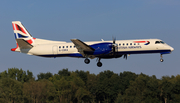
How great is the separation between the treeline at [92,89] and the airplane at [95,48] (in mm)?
42959

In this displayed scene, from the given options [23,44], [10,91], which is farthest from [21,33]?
[10,91]

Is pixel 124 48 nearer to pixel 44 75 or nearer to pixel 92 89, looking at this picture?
pixel 92 89

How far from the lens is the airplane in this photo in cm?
3606

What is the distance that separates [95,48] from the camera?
36.8 metres

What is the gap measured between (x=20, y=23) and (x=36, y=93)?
47749 mm

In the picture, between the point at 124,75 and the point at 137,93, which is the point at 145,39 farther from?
the point at 124,75

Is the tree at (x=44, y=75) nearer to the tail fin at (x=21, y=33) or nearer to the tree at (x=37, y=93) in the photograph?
the tree at (x=37, y=93)

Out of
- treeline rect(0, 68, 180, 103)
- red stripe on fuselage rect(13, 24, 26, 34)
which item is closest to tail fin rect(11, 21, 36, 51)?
→ red stripe on fuselage rect(13, 24, 26, 34)

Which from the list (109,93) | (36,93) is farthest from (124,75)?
(36,93)

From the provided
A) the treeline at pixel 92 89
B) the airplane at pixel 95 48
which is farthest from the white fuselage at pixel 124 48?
the treeline at pixel 92 89

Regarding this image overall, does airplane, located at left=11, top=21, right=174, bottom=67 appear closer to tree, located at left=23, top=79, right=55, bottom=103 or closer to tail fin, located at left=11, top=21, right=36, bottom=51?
tail fin, located at left=11, top=21, right=36, bottom=51

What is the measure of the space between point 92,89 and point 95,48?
68275mm

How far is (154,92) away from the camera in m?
79.5

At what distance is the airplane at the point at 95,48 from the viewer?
36.1 meters
